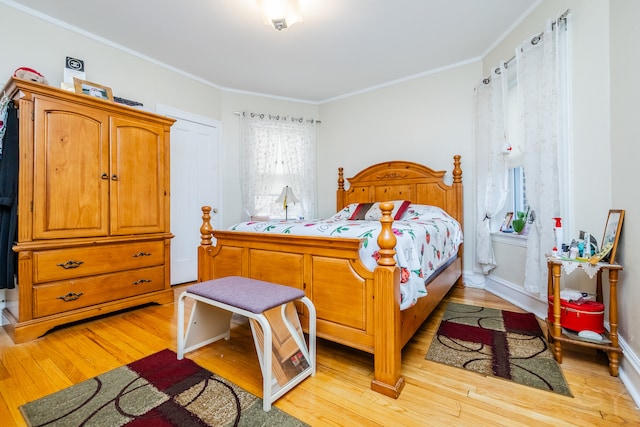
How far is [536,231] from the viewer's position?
2264 millimetres

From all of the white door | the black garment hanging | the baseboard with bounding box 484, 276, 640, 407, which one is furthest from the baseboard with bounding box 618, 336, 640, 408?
the white door

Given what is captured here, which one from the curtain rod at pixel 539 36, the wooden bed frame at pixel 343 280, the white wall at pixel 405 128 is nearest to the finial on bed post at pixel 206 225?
the wooden bed frame at pixel 343 280

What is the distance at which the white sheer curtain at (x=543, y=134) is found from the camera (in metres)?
2.09

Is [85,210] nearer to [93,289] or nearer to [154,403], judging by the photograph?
[93,289]

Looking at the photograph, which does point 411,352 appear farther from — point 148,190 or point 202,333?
point 148,190

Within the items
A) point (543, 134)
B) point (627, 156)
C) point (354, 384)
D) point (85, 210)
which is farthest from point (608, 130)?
point (85, 210)

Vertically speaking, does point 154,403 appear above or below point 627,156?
below

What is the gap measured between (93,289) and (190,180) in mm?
1649

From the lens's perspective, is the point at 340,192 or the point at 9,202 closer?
the point at 9,202

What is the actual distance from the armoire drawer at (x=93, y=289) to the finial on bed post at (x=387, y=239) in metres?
2.22

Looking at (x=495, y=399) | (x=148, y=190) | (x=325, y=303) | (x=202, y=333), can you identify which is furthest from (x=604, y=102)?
(x=148, y=190)

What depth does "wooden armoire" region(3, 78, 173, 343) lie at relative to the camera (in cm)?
200

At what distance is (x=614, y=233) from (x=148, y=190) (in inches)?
133

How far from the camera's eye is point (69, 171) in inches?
86.4
